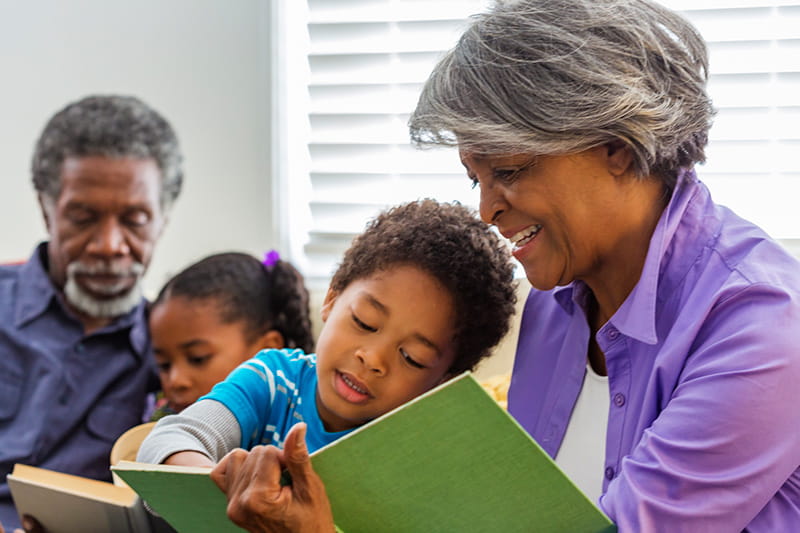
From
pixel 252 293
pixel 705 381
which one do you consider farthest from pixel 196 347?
pixel 705 381

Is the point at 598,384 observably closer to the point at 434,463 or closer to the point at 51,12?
the point at 434,463

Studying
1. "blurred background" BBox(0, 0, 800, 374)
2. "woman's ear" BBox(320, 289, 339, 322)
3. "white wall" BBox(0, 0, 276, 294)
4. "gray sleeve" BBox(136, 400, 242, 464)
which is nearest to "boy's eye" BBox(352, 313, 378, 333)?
"woman's ear" BBox(320, 289, 339, 322)

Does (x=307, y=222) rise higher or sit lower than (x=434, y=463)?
lower

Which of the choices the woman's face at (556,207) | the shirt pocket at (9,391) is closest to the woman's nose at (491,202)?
the woman's face at (556,207)

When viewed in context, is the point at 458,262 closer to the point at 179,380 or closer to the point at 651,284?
the point at 651,284

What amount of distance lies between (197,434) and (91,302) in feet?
3.58

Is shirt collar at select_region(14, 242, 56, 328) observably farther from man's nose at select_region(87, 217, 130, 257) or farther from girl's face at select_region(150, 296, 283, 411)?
girl's face at select_region(150, 296, 283, 411)

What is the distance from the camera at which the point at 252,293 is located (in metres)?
2.06

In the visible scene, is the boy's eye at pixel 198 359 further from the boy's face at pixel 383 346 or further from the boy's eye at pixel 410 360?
the boy's eye at pixel 410 360

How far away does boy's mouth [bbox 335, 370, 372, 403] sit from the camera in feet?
4.50

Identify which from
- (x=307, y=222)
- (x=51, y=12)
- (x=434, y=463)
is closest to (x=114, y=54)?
(x=51, y=12)

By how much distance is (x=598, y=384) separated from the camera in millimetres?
1458

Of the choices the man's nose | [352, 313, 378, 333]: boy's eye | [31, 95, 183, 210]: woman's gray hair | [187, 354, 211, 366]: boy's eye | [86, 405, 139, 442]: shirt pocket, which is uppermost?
[31, 95, 183, 210]: woman's gray hair

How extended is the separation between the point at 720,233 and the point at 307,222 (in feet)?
5.87
